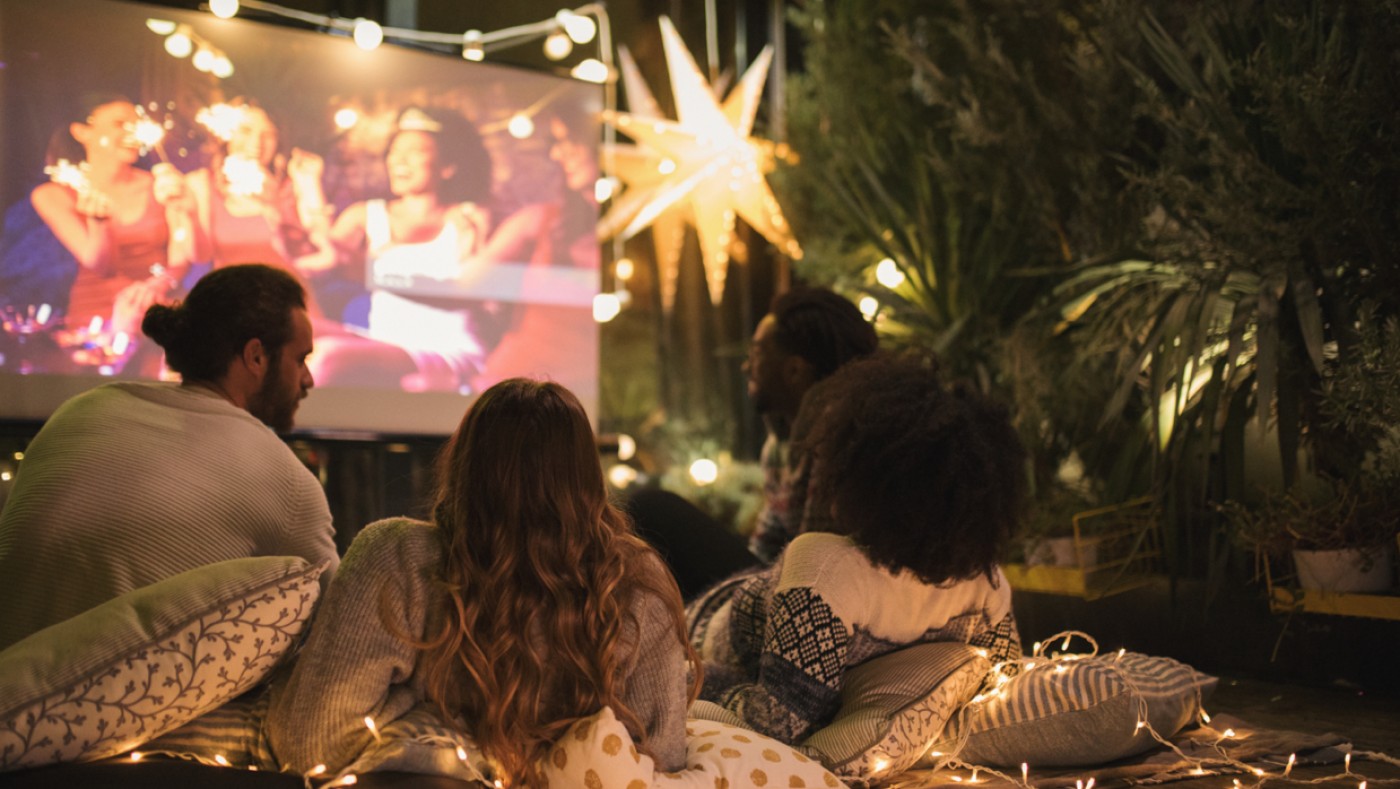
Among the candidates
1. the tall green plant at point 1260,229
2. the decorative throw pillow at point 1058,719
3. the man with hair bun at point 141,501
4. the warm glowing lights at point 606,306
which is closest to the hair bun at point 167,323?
the man with hair bun at point 141,501

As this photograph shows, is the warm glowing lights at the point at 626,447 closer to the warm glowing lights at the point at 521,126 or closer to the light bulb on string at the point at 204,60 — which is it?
the warm glowing lights at the point at 521,126

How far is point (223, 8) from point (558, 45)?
1.47 meters

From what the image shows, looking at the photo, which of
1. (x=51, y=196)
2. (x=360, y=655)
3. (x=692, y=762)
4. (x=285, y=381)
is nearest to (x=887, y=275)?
(x=285, y=381)

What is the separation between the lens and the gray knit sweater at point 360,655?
1.56 m

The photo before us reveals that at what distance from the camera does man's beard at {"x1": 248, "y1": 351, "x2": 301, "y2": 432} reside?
250cm

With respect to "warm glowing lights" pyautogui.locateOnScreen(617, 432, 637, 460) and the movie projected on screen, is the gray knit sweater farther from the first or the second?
"warm glowing lights" pyautogui.locateOnScreen(617, 432, 637, 460)

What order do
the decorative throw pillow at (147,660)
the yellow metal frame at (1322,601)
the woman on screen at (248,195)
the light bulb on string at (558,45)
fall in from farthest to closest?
the light bulb on string at (558,45), the woman on screen at (248,195), the yellow metal frame at (1322,601), the decorative throw pillow at (147,660)

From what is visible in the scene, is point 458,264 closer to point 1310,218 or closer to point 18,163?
point 18,163

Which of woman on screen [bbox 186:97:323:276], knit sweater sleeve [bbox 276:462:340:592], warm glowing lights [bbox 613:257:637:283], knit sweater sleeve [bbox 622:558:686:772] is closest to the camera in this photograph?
knit sweater sleeve [bbox 622:558:686:772]

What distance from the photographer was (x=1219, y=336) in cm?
313

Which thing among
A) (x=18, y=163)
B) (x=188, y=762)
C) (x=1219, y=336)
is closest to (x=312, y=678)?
(x=188, y=762)

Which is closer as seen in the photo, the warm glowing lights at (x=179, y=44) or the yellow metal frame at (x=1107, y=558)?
the yellow metal frame at (x=1107, y=558)

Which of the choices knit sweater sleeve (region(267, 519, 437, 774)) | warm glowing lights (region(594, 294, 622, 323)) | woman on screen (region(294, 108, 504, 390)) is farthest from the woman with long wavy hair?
warm glowing lights (region(594, 294, 622, 323))

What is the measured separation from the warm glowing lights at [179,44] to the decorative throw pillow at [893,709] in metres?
3.02
